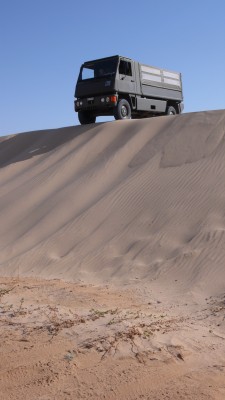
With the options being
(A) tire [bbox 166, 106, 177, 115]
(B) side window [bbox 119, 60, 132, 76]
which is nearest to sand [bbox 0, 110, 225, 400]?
(B) side window [bbox 119, 60, 132, 76]

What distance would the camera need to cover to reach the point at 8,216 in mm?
12695

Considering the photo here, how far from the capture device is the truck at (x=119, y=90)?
52.0ft

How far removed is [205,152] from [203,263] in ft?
14.8

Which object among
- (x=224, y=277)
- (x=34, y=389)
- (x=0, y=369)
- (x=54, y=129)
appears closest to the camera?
(x=34, y=389)

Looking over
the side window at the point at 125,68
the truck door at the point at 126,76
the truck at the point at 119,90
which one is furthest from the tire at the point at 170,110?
the side window at the point at 125,68

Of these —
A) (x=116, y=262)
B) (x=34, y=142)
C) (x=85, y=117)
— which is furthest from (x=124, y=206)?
(x=34, y=142)

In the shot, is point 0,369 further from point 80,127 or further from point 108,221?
point 80,127

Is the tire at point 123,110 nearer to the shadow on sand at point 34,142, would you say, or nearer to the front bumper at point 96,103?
the front bumper at point 96,103

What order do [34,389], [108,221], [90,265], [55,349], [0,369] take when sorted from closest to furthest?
[34,389], [0,369], [55,349], [90,265], [108,221]

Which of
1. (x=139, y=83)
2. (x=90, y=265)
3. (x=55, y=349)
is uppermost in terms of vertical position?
(x=139, y=83)

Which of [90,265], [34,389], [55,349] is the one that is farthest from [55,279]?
[34,389]

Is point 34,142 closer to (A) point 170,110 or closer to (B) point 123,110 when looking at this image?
(B) point 123,110

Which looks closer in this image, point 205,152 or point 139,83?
point 205,152

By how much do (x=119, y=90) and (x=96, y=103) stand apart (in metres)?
0.85
